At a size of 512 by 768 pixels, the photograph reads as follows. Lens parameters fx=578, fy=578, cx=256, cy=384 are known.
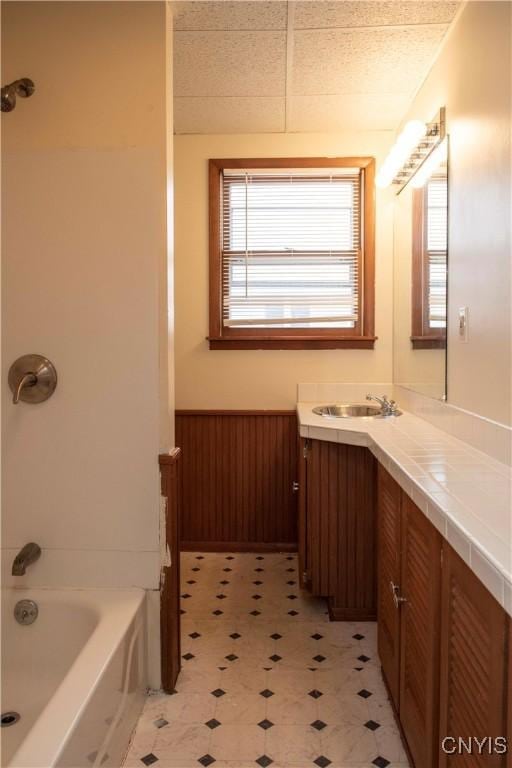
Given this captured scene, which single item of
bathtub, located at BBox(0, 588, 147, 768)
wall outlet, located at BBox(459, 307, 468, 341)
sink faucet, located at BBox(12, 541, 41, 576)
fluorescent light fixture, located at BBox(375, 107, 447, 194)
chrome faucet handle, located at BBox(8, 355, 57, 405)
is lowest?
bathtub, located at BBox(0, 588, 147, 768)

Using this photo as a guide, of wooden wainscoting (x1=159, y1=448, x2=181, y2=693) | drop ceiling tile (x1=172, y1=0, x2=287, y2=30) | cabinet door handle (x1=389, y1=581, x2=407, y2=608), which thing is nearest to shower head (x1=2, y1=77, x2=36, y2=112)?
drop ceiling tile (x1=172, y1=0, x2=287, y2=30)

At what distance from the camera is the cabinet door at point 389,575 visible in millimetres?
1787

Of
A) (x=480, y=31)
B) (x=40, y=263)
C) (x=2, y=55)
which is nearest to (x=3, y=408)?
(x=40, y=263)

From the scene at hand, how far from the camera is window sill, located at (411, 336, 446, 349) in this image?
234 centimetres

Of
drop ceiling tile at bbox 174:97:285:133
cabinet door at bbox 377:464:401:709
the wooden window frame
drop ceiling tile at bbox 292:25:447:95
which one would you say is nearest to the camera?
cabinet door at bbox 377:464:401:709

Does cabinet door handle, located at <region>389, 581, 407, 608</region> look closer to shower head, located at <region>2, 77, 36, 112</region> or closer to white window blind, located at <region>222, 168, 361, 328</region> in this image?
white window blind, located at <region>222, 168, 361, 328</region>

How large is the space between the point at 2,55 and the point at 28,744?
2079 mm

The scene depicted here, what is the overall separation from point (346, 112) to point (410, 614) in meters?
2.46

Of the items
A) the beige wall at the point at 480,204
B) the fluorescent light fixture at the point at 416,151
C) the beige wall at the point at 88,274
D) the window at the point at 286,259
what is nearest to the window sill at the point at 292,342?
the window at the point at 286,259

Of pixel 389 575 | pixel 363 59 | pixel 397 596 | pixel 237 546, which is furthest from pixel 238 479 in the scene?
pixel 363 59

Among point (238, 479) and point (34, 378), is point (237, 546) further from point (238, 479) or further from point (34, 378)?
point (34, 378)

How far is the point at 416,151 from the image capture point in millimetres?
2623

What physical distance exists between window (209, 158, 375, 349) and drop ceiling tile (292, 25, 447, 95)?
0.64 m

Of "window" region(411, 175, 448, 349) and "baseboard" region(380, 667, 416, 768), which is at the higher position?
"window" region(411, 175, 448, 349)
